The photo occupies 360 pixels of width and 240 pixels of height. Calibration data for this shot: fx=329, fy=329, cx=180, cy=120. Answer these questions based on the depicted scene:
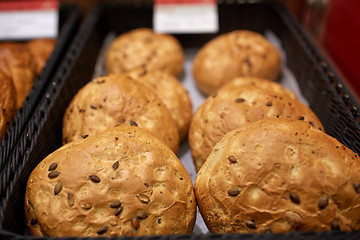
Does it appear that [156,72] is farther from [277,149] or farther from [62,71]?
[277,149]

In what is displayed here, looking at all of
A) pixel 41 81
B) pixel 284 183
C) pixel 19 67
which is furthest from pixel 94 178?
pixel 19 67

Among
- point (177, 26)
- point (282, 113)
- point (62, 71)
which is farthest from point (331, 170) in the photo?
point (177, 26)

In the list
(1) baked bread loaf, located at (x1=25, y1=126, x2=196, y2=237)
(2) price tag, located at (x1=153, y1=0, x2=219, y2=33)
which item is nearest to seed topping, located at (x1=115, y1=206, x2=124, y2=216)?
(1) baked bread loaf, located at (x1=25, y1=126, x2=196, y2=237)

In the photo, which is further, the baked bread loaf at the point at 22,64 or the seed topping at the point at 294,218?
the baked bread loaf at the point at 22,64

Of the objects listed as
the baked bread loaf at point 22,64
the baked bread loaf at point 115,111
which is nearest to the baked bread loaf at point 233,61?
the baked bread loaf at point 115,111

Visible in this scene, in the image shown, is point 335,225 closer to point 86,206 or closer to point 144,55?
point 86,206

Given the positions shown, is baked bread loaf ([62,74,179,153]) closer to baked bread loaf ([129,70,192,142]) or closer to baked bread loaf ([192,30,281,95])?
baked bread loaf ([129,70,192,142])

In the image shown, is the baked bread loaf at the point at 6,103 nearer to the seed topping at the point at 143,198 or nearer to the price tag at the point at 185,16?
the seed topping at the point at 143,198
